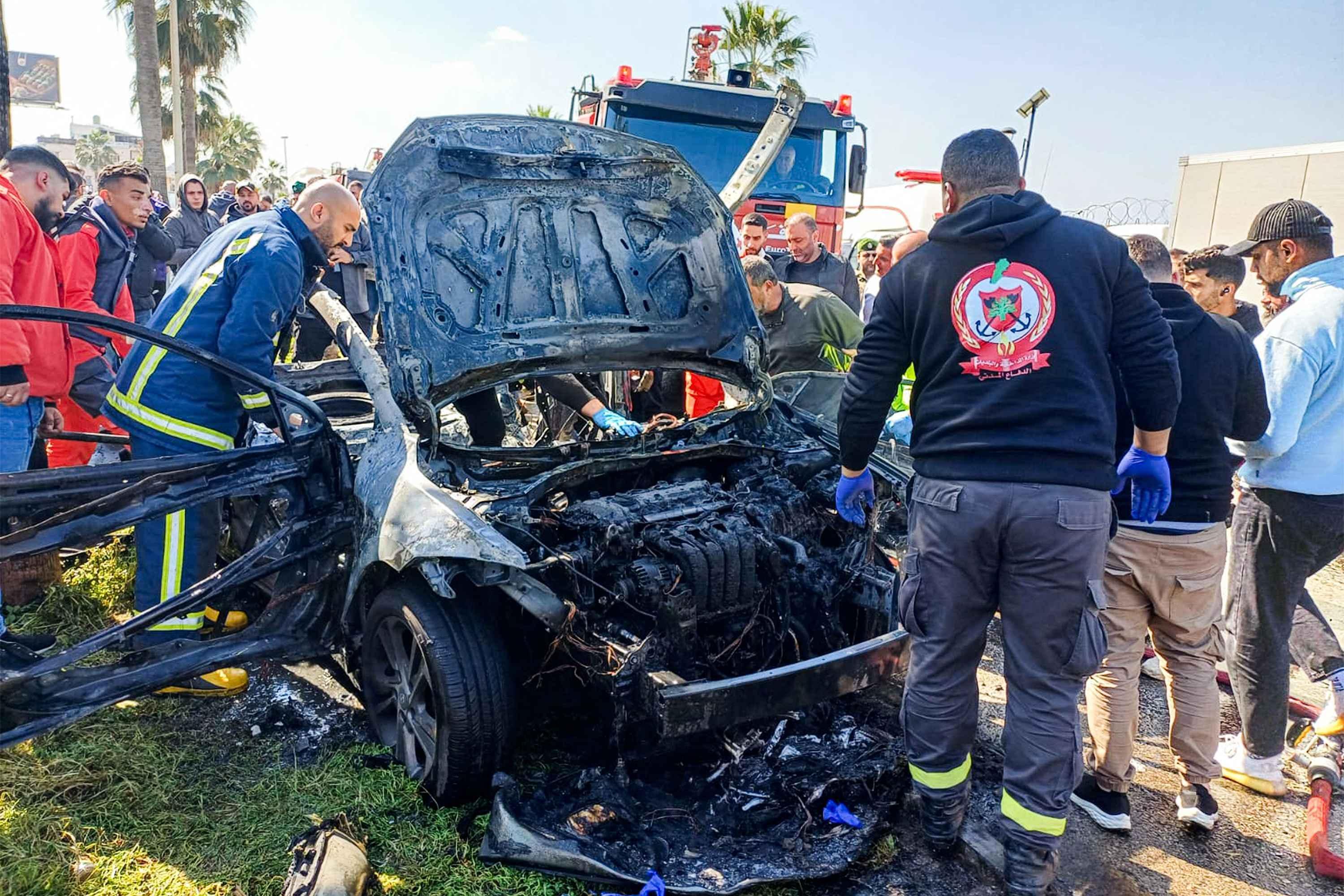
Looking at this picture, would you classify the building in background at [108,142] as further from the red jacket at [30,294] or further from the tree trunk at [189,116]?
the red jacket at [30,294]

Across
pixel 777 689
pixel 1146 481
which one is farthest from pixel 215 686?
pixel 1146 481

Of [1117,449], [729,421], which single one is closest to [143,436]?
[729,421]

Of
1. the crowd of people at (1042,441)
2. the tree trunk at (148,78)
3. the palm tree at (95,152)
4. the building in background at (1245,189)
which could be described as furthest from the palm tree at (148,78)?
the palm tree at (95,152)

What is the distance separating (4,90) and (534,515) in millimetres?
5457

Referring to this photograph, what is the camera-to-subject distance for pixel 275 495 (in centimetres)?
327

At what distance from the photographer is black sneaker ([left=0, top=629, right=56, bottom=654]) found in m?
2.80

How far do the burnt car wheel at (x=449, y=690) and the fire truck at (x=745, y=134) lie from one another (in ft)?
19.1

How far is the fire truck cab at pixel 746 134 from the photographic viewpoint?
8.46 meters

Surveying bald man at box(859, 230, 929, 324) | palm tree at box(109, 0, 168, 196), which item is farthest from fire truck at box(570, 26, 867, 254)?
palm tree at box(109, 0, 168, 196)

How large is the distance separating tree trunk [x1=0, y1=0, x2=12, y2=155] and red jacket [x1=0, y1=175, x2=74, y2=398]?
2.13 meters

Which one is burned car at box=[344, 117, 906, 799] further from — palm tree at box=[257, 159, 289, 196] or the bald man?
palm tree at box=[257, 159, 289, 196]

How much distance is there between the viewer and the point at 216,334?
3520mm

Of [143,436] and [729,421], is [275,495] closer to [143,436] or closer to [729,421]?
[143,436]

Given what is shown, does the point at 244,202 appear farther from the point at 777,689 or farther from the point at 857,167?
the point at 777,689
